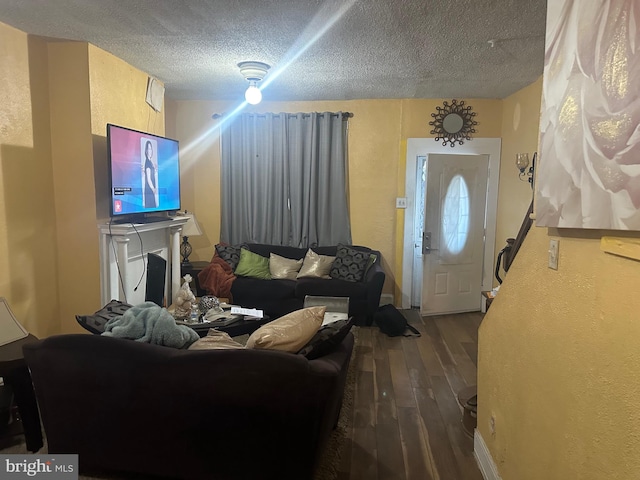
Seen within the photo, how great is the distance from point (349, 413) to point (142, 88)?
133 inches

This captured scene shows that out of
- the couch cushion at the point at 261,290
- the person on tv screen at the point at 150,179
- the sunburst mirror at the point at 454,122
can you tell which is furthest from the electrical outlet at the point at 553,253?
the sunburst mirror at the point at 454,122

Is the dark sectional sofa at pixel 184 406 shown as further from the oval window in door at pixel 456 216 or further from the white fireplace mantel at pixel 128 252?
the oval window in door at pixel 456 216

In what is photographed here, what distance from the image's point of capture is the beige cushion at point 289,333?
1.92 m

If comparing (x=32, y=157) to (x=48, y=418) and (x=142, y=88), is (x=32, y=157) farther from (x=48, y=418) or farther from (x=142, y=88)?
(x=48, y=418)

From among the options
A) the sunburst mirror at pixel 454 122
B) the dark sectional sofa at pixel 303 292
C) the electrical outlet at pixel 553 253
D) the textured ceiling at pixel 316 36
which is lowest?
the dark sectional sofa at pixel 303 292

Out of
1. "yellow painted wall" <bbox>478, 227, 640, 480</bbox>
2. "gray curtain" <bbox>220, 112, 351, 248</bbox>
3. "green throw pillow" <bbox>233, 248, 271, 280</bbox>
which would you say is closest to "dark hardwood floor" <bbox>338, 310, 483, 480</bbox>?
"yellow painted wall" <bbox>478, 227, 640, 480</bbox>

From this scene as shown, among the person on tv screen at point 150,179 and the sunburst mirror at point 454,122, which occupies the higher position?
the sunburst mirror at point 454,122

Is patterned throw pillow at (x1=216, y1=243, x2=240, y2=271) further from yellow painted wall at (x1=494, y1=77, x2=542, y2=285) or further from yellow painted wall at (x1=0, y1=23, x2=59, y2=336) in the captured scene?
yellow painted wall at (x1=494, y1=77, x2=542, y2=285)

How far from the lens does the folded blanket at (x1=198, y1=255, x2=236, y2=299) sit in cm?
454

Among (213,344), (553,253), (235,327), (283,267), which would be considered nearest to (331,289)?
(283,267)

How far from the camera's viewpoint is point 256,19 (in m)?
2.62

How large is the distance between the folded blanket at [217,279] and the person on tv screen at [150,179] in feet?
3.35

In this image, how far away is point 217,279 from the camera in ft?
15.0

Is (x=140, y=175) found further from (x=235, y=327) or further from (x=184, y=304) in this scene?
(x=235, y=327)
